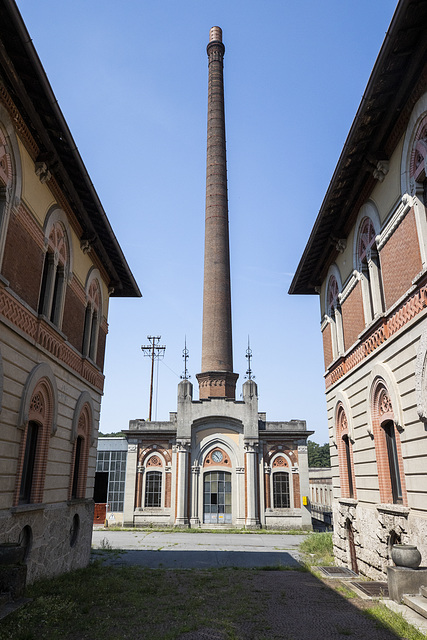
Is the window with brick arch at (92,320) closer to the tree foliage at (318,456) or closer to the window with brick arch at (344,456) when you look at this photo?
the window with brick arch at (344,456)

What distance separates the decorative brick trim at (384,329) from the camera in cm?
876

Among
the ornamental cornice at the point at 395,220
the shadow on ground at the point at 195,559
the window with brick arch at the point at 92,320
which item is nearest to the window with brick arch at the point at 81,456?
the window with brick arch at the point at 92,320

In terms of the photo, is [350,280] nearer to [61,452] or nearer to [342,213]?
[342,213]

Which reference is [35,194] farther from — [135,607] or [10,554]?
[135,607]

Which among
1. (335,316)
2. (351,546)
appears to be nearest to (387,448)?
(351,546)

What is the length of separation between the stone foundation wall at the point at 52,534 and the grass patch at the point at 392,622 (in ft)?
21.5

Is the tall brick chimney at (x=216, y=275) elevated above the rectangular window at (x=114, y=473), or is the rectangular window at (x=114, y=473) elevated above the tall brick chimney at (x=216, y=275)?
the tall brick chimney at (x=216, y=275)

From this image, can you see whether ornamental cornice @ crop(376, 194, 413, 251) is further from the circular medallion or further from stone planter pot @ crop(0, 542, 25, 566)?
the circular medallion

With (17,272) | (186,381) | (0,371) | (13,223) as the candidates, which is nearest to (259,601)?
(0,371)

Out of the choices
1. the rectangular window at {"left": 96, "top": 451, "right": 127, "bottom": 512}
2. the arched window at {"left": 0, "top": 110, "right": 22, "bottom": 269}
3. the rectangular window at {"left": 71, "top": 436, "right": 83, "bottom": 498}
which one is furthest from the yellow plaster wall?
the rectangular window at {"left": 96, "top": 451, "right": 127, "bottom": 512}

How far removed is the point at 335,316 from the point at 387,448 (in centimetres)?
543

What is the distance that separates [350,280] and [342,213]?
5.99ft

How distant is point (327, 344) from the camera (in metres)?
16.8

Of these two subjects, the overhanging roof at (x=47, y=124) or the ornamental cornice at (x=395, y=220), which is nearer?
the overhanging roof at (x=47, y=124)
